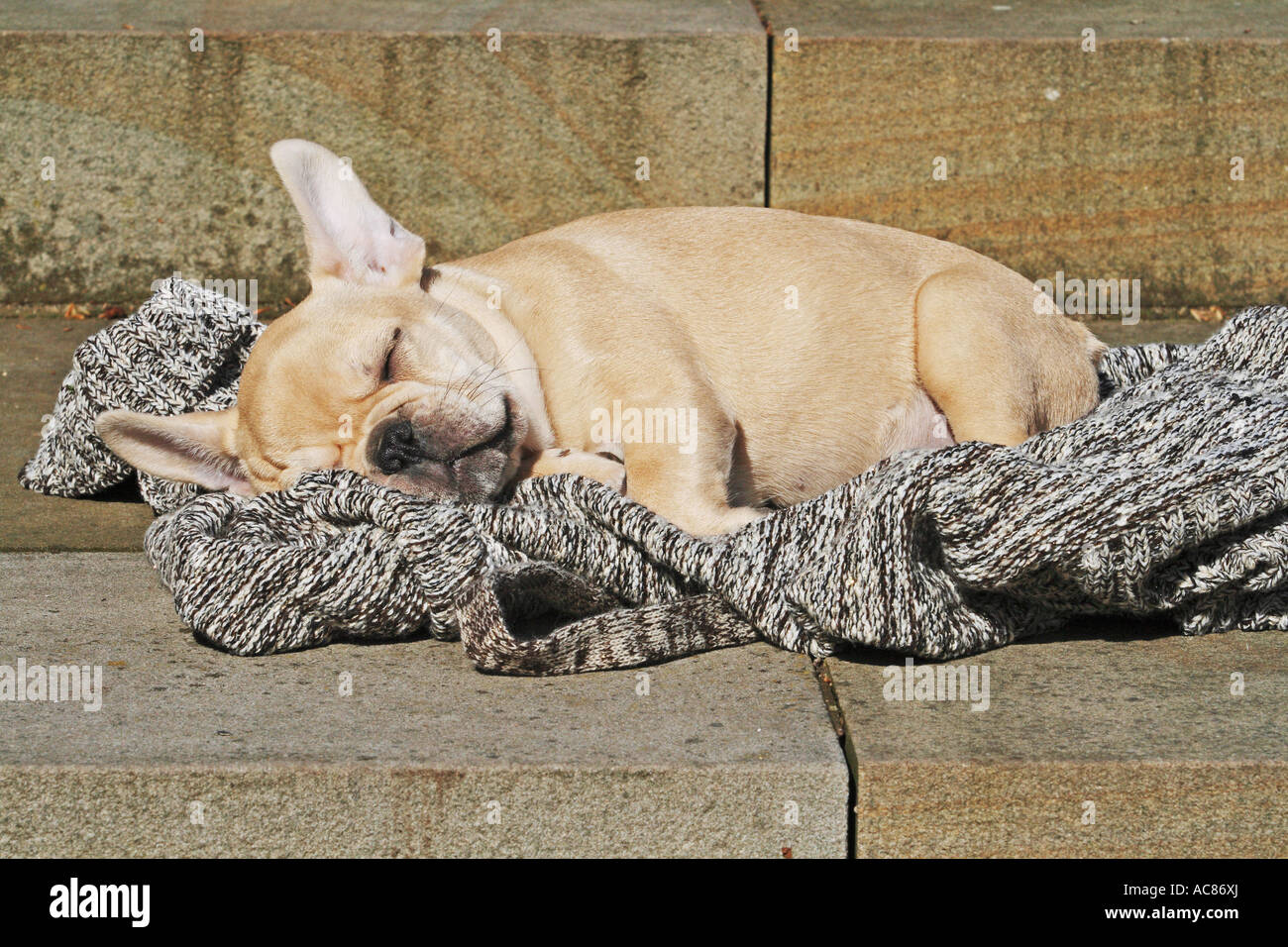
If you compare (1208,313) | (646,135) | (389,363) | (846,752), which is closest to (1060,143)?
(1208,313)

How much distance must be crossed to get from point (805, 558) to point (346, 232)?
5.14 feet

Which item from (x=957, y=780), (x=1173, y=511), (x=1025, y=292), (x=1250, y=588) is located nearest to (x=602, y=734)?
(x=957, y=780)

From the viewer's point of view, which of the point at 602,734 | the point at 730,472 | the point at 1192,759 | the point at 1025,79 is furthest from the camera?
the point at 1025,79

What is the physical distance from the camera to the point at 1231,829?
2.37 m

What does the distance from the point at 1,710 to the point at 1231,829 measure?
7.44 feet

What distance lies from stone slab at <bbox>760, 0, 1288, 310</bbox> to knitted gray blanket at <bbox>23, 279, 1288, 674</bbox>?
99.7 inches

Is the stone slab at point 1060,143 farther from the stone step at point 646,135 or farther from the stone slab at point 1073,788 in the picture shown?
the stone slab at point 1073,788

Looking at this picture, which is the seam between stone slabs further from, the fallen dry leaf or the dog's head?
the fallen dry leaf

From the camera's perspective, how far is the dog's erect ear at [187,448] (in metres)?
Result: 3.52

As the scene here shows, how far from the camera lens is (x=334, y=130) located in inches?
224

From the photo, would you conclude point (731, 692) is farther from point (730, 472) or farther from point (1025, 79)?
point (1025, 79)

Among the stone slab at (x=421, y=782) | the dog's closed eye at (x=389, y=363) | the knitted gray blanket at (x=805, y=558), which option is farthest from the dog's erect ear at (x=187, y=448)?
the stone slab at (x=421, y=782)

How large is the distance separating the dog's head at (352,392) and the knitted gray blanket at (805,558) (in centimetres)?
16

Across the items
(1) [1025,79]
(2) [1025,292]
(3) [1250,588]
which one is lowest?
(3) [1250,588]
